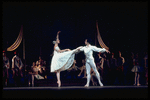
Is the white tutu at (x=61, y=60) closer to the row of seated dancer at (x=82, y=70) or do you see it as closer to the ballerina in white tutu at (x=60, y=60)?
the ballerina in white tutu at (x=60, y=60)

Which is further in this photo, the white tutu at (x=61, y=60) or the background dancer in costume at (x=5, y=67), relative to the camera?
the background dancer in costume at (x=5, y=67)

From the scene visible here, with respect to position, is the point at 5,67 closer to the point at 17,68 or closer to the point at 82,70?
the point at 17,68

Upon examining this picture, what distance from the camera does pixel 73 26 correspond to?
12000mm

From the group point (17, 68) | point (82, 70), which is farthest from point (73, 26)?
point (17, 68)

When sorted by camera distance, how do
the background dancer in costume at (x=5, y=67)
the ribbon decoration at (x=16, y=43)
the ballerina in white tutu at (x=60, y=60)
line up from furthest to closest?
1. the ribbon decoration at (x=16, y=43)
2. the background dancer in costume at (x=5, y=67)
3. the ballerina in white tutu at (x=60, y=60)

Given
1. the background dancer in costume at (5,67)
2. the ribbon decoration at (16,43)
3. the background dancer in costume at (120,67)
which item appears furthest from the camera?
the ribbon decoration at (16,43)

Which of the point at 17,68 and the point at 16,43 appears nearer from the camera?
the point at 17,68

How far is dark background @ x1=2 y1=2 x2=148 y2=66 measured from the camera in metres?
11.9

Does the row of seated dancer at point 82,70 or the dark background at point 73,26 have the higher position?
the dark background at point 73,26

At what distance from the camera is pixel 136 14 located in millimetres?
11984

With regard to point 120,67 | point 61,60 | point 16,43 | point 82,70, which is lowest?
point 82,70

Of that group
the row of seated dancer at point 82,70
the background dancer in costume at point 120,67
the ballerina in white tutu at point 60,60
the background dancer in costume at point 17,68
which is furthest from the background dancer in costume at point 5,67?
the background dancer in costume at point 120,67

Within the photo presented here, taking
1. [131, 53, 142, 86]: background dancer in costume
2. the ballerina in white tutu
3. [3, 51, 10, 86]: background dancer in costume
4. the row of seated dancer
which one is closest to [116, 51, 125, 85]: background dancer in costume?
the row of seated dancer

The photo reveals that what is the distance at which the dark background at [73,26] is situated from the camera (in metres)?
11.9
